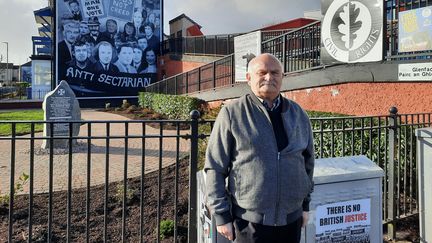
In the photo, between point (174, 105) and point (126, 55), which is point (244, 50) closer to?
point (174, 105)

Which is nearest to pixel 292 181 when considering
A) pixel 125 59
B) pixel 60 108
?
pixel 60 108

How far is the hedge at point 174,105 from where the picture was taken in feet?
52.9

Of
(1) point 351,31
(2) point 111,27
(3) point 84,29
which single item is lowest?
(1) point 351,31

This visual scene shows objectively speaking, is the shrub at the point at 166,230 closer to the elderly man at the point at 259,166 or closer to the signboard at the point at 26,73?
the elderly man at the point at 259,166

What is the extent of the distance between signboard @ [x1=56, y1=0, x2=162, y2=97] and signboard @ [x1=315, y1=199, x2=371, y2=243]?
32.4 m

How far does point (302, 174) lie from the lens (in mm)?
2314

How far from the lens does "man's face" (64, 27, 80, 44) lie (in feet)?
105

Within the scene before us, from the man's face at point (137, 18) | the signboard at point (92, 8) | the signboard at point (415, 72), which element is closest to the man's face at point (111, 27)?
the signboard at point (92, 8)

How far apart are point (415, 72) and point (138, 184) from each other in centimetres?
476

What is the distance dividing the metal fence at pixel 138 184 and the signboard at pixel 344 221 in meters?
1.21

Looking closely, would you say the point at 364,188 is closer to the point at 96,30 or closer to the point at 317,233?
the point at 317,233

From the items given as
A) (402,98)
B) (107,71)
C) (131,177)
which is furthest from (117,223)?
(107,71)

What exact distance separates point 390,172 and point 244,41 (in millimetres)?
8760

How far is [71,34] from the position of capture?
105 feet
